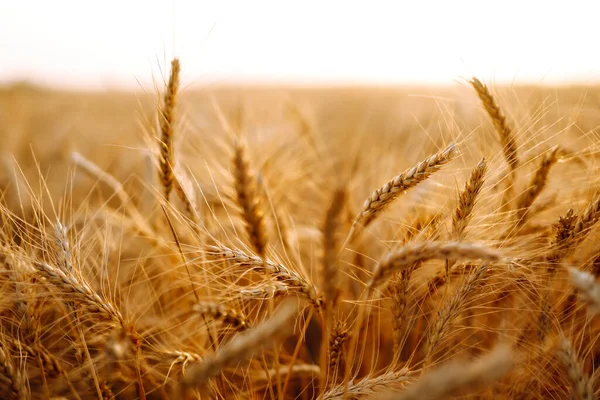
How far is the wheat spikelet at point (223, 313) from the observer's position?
0.81 metres

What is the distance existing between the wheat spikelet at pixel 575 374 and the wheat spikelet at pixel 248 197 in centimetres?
73

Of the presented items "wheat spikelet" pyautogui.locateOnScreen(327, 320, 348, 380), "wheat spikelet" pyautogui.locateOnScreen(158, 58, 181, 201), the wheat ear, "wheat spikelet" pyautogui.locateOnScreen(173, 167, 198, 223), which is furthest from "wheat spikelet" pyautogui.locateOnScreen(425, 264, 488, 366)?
the wheat ear

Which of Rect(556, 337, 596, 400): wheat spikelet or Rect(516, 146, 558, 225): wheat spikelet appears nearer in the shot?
Rect(556, 337, 596, 400): wheat spikelet

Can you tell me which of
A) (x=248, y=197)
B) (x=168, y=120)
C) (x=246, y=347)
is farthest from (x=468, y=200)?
(x=168, y=120)

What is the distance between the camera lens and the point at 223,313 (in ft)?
2.91

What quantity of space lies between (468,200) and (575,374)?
45 centimetres

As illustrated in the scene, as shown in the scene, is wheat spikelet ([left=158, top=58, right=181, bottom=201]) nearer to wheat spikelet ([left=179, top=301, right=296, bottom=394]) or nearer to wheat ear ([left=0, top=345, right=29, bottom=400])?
wheat ear ([left=0, top=345, right=29, bottom=400])

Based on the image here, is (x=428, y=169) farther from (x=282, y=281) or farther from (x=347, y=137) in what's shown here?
(x=347, y=137)

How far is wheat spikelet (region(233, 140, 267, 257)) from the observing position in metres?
0.80

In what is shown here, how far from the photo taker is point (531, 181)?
4.08ft

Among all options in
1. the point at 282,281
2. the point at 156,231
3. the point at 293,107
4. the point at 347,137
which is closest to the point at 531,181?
the point at 282,281

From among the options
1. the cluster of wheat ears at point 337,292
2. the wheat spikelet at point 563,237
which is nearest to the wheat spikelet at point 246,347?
the cluster of wheat ears at point 337,292

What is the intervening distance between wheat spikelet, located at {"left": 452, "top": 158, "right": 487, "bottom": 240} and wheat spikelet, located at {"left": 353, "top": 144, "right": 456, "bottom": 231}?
8 cm

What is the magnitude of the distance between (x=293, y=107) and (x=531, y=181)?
1801 millimetres
